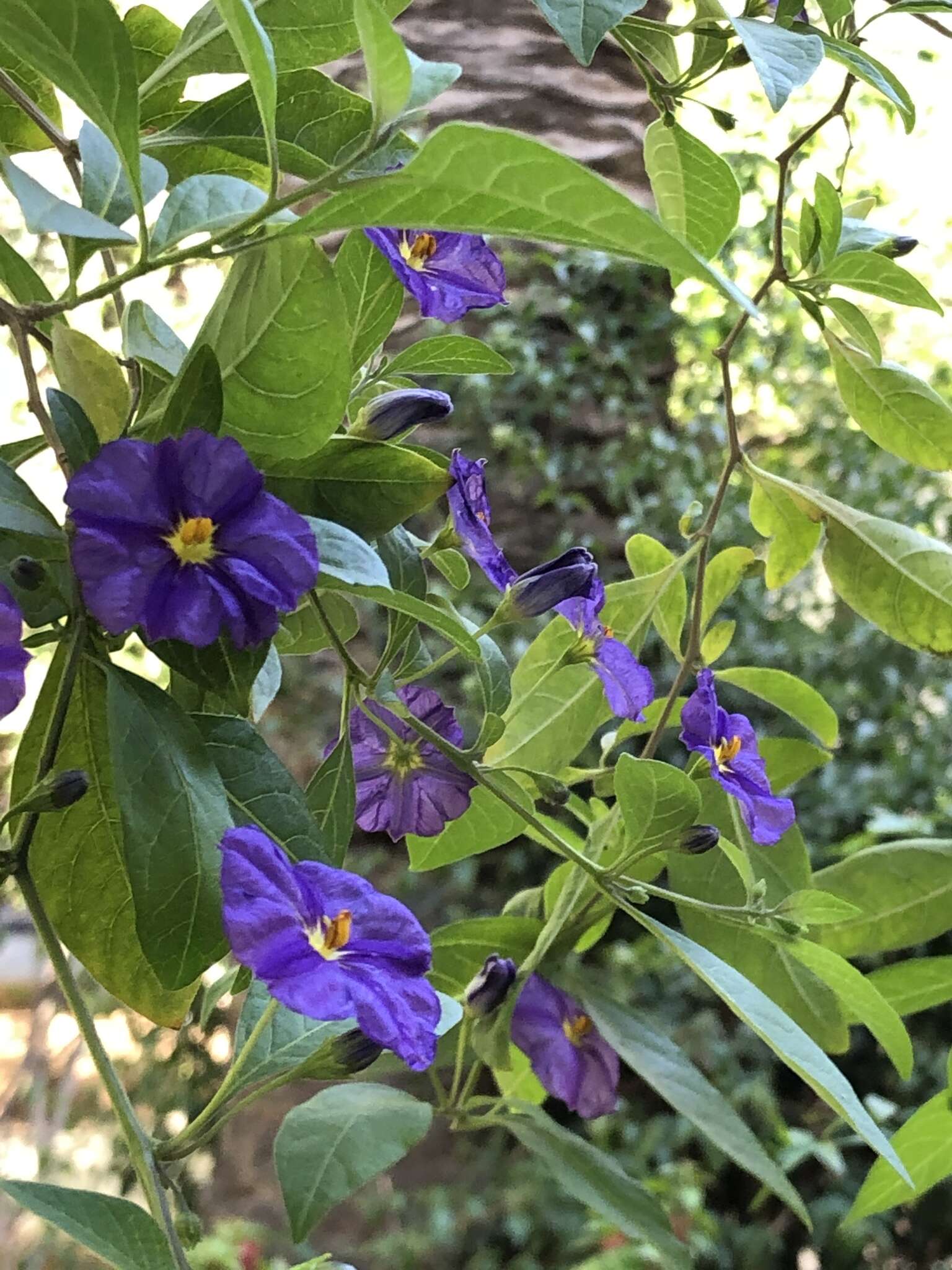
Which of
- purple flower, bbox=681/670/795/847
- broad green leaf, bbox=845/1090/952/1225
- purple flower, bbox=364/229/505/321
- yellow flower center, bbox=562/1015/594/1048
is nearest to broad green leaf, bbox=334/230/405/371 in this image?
purple flower, bbox=364/229/505/321

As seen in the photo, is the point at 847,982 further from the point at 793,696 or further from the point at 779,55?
the point at 779,55

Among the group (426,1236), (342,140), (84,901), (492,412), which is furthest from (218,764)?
(492,412)

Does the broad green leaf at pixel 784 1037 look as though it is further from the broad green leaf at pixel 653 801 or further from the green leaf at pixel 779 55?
the green leaf at pixel 779 55

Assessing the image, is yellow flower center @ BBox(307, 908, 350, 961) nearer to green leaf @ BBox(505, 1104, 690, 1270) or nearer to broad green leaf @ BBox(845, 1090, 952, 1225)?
green leaf @ BBox(505, 1104, 690, 1270)

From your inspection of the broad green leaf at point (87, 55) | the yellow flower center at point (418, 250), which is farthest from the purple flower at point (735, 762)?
the broad green leaf at point (87, 55)

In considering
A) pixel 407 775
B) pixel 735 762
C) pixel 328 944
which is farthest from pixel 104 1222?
pixel 735 762

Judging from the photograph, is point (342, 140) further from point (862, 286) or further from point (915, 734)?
point (915, 734)
